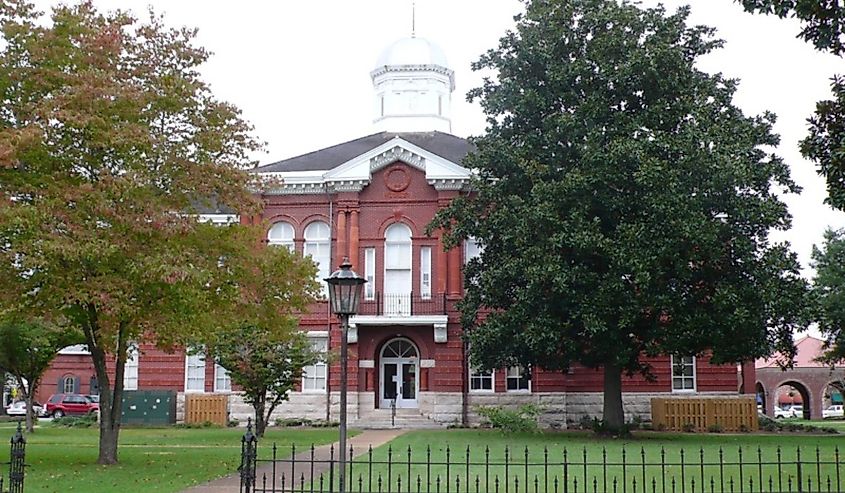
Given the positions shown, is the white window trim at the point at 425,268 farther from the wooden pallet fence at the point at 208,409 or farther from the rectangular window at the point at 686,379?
the rectangular window at the point at 686,379

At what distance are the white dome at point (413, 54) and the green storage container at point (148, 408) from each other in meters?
17.0

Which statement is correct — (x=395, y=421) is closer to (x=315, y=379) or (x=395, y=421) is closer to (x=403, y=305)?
(x=315, y=379)

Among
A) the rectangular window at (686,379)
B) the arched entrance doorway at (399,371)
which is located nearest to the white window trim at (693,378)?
the rectangular window at (686,379)

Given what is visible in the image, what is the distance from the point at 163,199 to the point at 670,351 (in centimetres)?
1406

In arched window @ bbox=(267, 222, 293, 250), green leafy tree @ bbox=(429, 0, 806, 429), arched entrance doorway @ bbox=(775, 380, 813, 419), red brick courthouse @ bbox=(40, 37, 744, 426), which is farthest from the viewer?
arched entrance doorway @ bbox=(775, 380, 813, 419)

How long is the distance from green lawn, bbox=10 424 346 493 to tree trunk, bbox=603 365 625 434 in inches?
312

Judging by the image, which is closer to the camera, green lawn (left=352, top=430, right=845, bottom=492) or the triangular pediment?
green lawn (left=352, top=430, right=845, bottom=492)

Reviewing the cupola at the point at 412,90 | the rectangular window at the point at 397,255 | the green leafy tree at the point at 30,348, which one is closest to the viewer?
the green leafy tree at the point at 30,348

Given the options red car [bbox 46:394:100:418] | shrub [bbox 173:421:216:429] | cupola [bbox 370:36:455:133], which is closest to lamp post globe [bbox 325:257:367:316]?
shrub [bbox 173:421:216:429]

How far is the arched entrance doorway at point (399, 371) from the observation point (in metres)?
36.7

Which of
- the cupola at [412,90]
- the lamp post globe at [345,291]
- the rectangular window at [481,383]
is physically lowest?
the rectangular window at [481,383]

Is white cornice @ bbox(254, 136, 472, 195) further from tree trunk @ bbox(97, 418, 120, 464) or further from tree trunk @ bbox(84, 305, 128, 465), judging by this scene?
tree trunk @ bbox(97, 418, 120, 464)

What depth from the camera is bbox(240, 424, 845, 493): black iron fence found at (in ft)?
42.0

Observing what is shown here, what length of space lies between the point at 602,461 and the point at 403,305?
16.7 metres
